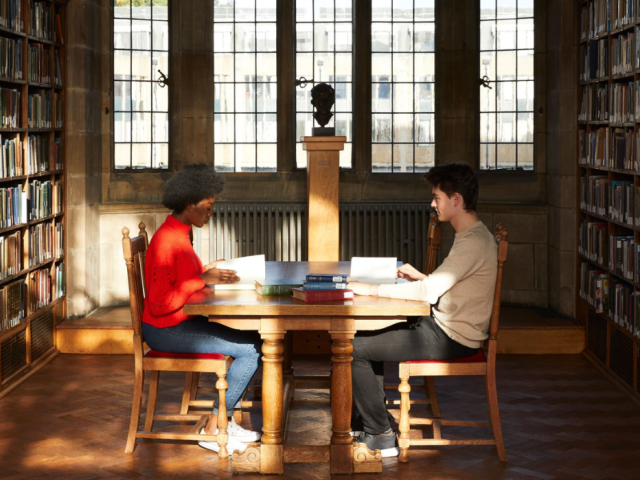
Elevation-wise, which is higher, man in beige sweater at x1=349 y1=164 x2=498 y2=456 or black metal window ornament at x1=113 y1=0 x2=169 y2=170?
black metal window ornament at x1=113 y1=0 x2=169 y2=170

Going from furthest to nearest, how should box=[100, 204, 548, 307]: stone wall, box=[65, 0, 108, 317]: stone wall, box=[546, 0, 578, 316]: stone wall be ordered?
1. box=[100, 204, 548, 307]: stone wall
2. box=[546, 0, 578, 316]: stone wall
3. box=[65, 0, 108, 317]: stone wall

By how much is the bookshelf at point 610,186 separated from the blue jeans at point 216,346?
2767 mm

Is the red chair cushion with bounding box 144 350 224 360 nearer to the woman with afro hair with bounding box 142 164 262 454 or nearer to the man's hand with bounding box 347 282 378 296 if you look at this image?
the woman with afro hair with bounding box 142 164 262 454

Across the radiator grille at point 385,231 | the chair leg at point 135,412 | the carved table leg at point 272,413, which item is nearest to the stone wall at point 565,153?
the radiator grille at point 385,231

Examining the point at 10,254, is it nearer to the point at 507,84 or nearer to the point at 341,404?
the point at 341,404

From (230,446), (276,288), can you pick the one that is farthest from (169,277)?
(230,446)

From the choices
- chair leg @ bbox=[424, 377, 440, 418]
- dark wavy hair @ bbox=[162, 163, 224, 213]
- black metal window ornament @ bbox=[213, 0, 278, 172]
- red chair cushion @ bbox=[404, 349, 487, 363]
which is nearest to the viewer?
red chair cushion @ bbox=[404, 349, 487, 363]

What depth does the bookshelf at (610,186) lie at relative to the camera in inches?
257

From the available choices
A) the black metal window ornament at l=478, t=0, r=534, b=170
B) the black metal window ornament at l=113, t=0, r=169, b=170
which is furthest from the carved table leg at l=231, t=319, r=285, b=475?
the black metal window ornament at l=478, t=0, r=534, b=170

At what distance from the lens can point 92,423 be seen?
5.84 metres

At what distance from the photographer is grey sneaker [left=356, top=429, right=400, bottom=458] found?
16.6 ft

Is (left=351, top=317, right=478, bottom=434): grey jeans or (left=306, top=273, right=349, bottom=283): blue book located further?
(left=351, top=317, right=478, bottom=434): grey jeans

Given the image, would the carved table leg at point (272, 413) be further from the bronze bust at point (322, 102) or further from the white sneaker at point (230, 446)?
the bronze bust at point (322, 102)

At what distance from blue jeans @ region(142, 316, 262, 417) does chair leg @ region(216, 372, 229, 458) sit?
7 cm
